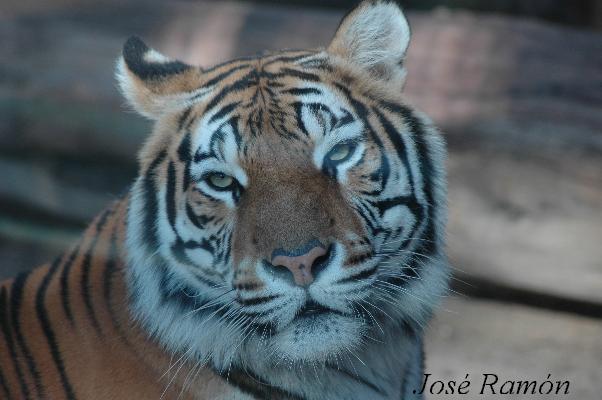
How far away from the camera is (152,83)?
167 cm

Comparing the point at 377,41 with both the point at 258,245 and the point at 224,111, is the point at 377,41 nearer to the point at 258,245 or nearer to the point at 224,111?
the point at 224,111

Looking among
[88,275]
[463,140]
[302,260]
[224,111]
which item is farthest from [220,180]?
[463,140]

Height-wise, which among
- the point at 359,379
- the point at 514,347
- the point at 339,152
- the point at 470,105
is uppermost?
the point at 470,105

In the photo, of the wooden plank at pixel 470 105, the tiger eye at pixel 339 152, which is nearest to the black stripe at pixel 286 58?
the tiger eye at pixel 339 152

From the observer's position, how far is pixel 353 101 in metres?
1.63

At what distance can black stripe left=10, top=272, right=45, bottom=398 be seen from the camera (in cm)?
168

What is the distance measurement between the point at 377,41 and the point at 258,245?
50 cm

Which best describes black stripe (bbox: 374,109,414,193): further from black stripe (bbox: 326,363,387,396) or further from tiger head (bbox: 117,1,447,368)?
black stripe (bbox: 326,363,387,396)

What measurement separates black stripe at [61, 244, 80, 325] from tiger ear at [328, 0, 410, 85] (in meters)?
0.69

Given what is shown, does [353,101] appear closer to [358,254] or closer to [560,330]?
[358,254]

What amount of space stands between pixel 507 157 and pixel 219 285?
149cm

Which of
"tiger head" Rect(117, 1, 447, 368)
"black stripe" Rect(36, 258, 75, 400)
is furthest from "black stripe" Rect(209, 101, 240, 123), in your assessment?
"black stripe" Rect(36, 258, 75, 400)

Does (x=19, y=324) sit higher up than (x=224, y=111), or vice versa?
(x=224, y=111)

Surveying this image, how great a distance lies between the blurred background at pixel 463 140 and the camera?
272 cm
